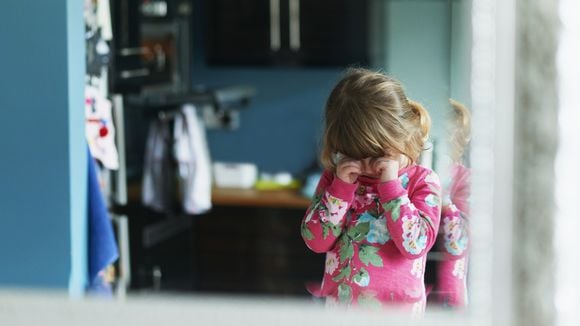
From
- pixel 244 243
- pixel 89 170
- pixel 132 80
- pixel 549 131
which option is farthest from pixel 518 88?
pixel 244 243

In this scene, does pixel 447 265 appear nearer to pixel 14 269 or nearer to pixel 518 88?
pixel 518 88

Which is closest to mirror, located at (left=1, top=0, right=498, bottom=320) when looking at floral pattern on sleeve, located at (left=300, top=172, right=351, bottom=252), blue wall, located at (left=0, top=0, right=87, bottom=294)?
blue wall, located at (left=0, top=0, right=87, bottom=294)

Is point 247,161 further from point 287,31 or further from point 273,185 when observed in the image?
point 287,31

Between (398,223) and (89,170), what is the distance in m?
0.53

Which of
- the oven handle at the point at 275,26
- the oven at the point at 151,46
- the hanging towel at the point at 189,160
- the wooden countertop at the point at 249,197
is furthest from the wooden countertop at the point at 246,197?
the oven handle at the point at 275,26

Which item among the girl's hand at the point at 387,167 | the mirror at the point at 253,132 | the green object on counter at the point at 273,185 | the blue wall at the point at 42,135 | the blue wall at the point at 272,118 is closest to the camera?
the girl's hand at the point at 387,167

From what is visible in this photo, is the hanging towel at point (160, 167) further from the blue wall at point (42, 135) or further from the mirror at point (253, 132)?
the blue wall at point (42, 135)

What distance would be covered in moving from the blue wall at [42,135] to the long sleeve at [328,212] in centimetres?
20

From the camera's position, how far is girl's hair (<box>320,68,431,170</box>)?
61 cm

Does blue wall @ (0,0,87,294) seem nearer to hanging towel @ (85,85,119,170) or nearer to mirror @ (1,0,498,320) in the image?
hanging towel @ (85,85,119,170)

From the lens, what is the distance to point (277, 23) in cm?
252

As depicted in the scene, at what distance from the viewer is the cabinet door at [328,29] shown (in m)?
2.44

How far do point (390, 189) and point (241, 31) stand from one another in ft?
6.51

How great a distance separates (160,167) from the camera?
223 cm
